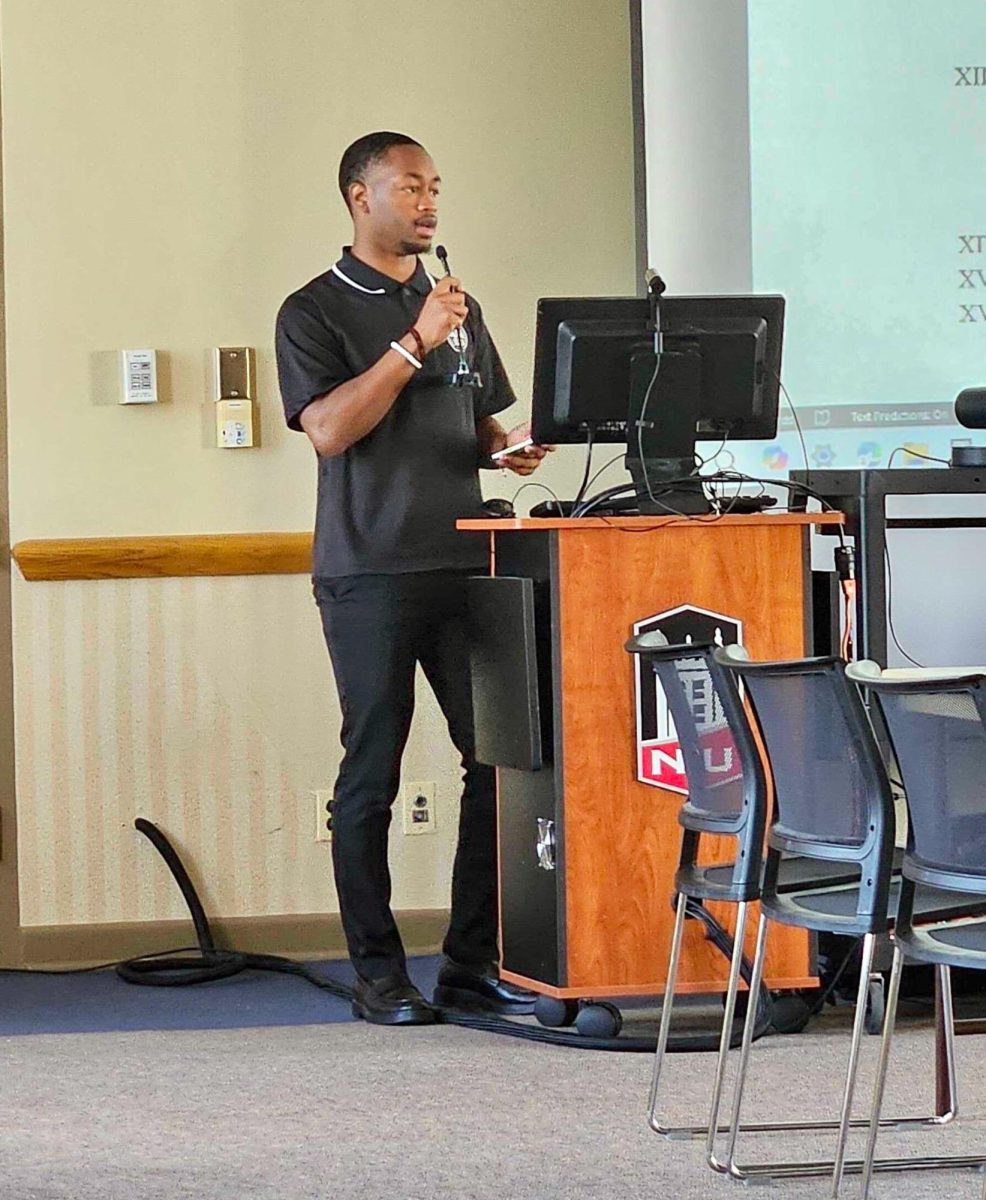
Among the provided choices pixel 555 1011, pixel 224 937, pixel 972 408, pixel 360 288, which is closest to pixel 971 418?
pixel 972 408

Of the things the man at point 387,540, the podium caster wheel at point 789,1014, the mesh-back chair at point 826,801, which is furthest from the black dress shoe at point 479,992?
the mesh-back chair at point 826,801

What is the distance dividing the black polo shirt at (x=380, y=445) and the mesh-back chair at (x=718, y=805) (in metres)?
0.94

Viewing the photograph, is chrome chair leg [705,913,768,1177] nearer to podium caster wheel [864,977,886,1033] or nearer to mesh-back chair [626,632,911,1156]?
mesh-back chair [626,632,911,1156]

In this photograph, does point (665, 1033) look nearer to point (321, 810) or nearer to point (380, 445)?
point (380, 445)

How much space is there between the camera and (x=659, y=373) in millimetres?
3447

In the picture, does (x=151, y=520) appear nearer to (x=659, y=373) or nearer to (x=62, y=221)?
(x=62, y=221)

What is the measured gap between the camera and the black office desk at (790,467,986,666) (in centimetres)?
360

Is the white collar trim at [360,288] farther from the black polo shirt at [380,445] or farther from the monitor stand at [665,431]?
the monitor stand at [665,431]

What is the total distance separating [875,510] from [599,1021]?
1074 mm

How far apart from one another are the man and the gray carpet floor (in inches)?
10.0

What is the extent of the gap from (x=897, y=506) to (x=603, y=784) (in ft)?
4.09

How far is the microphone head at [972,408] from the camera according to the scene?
11.7 ft

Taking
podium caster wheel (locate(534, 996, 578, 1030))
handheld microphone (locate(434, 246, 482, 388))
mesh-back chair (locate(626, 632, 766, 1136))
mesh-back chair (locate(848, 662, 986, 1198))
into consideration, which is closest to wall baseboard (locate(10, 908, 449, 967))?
podium caster wheel (locate(534, 996, 578, 1030))

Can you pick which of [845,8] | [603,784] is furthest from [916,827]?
[845,8]
